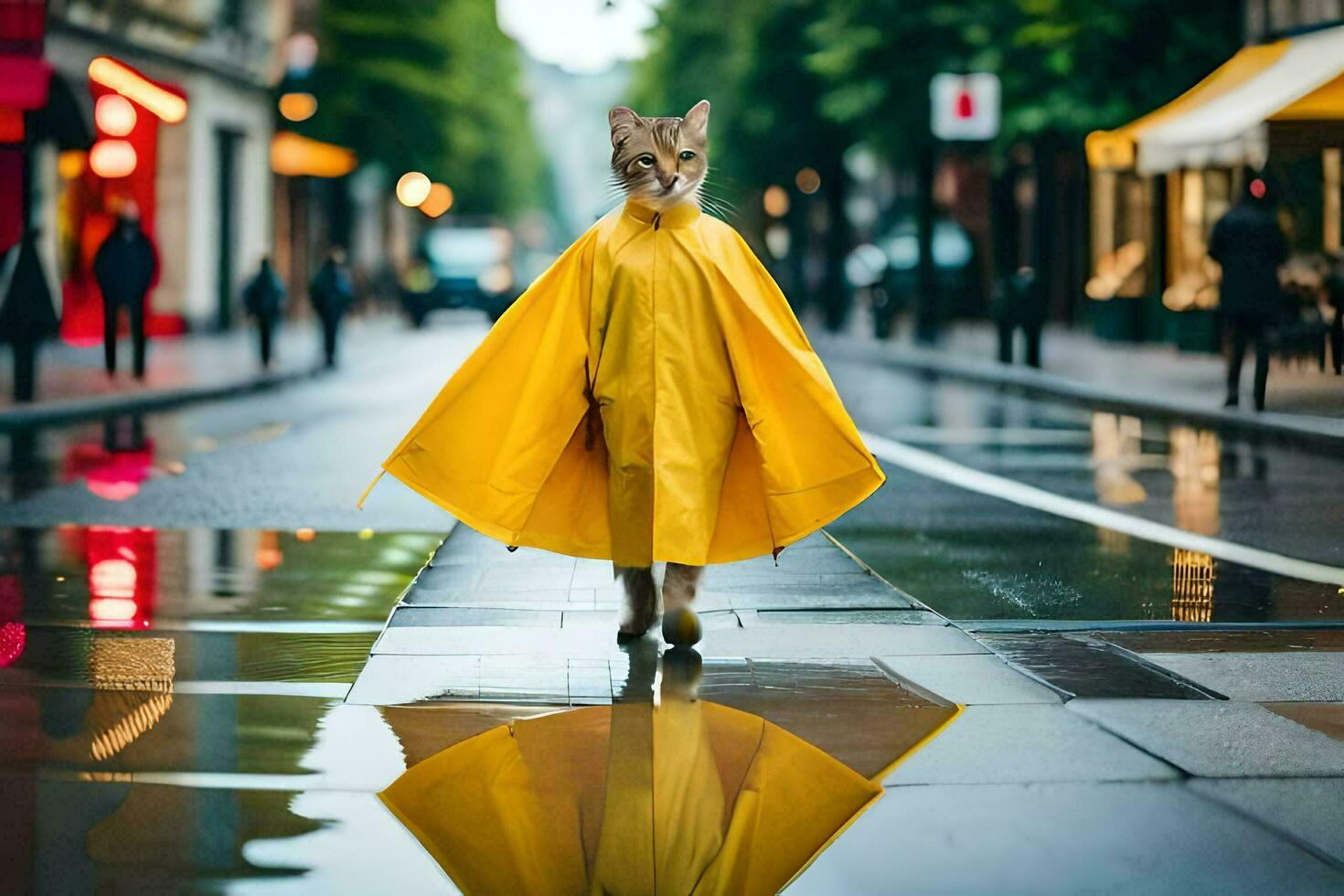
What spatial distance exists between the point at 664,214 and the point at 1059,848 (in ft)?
8.47

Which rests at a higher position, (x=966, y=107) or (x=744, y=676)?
(x=966, y=107)

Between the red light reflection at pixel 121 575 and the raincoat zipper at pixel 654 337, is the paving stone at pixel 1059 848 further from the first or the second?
the red light reflection at pixel 121 575

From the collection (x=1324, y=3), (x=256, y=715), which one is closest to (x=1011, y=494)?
(x=256, y=715)

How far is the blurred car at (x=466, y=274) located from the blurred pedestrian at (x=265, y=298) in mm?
16466

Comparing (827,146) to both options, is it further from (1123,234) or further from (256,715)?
(256,715)

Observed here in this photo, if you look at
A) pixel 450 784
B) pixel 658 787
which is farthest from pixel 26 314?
pixel 658 787

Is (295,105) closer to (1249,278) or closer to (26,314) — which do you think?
(26,314)

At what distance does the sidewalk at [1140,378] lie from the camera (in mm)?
16281

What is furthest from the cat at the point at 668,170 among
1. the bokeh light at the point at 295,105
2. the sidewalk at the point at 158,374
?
the bokeh light at the point at 295,105

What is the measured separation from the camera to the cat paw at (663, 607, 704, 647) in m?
6.16

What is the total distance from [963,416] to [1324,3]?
9.92m

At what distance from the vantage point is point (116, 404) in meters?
17.6

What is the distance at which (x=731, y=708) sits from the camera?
5.36 metres

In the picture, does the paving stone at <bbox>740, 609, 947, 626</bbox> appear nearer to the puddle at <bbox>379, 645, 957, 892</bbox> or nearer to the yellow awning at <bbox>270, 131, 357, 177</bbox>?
the puddle at <bbox>379, 645, 957, 892</bbox>
